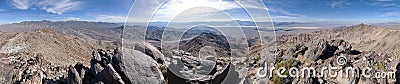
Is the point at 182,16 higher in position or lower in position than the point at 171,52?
higher

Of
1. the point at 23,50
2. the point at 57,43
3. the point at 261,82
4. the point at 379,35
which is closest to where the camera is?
the point at 261,82

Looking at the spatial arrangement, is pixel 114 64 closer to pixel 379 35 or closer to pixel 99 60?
pixel 99 60

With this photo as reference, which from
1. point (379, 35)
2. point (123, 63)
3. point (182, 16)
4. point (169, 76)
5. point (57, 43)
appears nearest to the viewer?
point (182, 16)

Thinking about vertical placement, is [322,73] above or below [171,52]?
below

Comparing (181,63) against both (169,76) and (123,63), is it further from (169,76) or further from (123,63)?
(123,63)

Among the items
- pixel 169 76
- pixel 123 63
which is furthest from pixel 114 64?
pixel 169 76

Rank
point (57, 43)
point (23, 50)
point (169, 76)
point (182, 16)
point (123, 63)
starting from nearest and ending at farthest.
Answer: point (182, 16), point (169, 76), point (123, 63), point (23, 50), point (57, 43)

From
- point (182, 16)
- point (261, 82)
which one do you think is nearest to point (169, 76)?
point (182, 16)

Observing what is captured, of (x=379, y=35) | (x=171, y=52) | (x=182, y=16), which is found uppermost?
(x=182, y=16)

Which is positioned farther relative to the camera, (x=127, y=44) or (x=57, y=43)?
(x=57, y=43)
